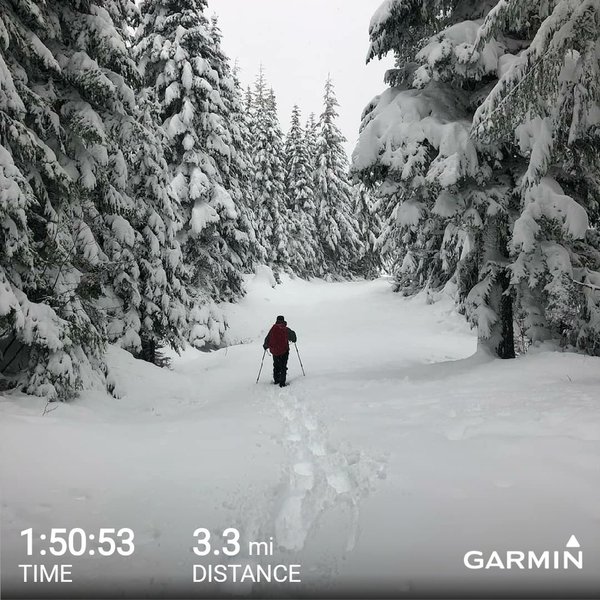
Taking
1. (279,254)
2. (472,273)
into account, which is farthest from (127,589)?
(279,254)

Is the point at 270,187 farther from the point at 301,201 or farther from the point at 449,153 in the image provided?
the point at 449,153

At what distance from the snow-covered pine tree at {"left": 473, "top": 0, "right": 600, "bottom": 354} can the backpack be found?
18.1 feet

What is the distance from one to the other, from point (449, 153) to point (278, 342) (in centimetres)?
591

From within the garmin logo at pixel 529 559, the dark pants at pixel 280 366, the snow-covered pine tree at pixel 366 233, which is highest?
the snow-covered pine tree at pixel 366 233

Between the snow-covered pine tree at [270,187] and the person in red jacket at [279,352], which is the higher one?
the snow-covered pine tree at [270,187]

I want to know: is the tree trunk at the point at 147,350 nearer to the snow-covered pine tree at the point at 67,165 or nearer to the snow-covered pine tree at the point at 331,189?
the snow-covered pine tree at the point at 67,165

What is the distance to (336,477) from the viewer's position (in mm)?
4949

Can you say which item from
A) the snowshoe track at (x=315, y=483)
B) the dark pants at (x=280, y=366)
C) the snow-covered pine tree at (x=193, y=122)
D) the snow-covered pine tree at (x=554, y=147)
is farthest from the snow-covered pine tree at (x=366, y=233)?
the snowshoe track at (x=315, y=483)

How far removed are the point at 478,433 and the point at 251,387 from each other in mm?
6571

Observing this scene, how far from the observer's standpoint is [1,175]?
5730mm

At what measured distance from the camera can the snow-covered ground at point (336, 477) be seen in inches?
125

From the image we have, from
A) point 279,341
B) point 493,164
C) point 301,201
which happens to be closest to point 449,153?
point 493,164

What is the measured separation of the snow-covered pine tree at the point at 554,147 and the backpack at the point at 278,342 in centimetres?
552

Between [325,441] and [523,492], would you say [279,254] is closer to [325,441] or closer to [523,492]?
[325,441]
